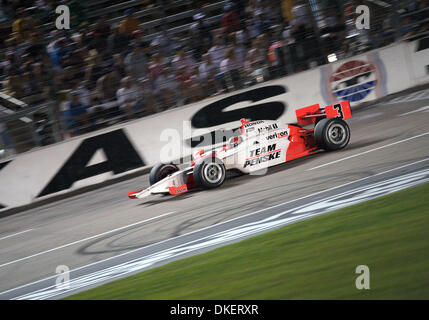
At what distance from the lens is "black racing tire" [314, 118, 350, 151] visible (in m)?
9.53

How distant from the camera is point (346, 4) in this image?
15070 millimetres

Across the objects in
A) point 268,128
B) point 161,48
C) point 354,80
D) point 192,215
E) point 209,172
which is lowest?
point 192,215

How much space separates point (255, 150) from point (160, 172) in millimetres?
1759

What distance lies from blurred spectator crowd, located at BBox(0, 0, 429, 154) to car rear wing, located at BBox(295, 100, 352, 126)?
13.4ft

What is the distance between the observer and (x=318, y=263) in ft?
14.4

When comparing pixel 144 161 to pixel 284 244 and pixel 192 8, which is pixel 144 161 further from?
pixel 284 244

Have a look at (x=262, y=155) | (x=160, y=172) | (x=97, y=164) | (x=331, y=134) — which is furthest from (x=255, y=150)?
(x=97, y=164)

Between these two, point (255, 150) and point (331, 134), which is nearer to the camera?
point (255, 150)

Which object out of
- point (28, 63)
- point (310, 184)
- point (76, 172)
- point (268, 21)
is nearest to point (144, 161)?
point (76, 172)

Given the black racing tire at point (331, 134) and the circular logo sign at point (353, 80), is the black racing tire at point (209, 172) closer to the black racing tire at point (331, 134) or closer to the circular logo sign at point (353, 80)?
the black racing tire at point (331, 134)

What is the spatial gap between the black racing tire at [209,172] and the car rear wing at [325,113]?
1734 mm

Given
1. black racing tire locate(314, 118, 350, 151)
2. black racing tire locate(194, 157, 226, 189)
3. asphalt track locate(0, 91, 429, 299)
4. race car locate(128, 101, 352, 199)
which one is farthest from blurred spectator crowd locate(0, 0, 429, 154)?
black racing tire locate(194, 157, 226, 189)

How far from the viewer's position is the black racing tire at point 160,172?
9.91 meters

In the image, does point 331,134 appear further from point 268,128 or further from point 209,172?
point 209,172
